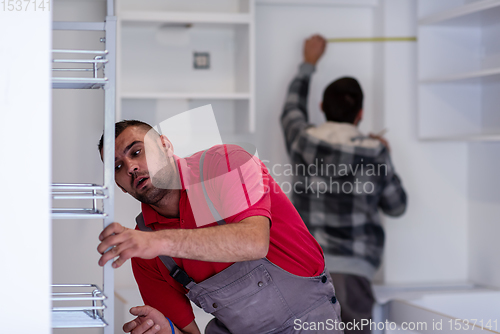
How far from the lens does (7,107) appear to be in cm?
58

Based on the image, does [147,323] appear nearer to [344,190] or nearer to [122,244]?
[122,244]

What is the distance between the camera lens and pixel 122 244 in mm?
750

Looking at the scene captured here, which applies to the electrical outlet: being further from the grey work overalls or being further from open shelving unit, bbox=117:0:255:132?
the grey work overalls

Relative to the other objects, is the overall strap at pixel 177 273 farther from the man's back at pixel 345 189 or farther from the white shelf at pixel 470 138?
the white shelf at pixel 470 138

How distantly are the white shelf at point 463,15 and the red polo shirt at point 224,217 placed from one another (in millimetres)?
1230

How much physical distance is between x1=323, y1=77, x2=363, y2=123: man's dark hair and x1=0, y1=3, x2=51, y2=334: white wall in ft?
4.79

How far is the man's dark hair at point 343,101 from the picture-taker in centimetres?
192

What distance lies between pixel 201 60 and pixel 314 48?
20.1 inches

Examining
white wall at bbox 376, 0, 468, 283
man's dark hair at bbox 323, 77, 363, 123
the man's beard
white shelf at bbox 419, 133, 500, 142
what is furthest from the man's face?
white wall at bbox 376, 0, 468, 283

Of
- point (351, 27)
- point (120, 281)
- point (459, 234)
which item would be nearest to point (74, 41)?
point (120, 281)

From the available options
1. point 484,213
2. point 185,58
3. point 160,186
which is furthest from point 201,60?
point 484,213

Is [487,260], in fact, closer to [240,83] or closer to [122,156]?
[240,83]

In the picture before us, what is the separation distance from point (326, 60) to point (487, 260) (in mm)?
1167

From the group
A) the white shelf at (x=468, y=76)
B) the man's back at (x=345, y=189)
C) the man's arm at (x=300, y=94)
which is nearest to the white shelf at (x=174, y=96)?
the man's arm at (x=300, y=94)
